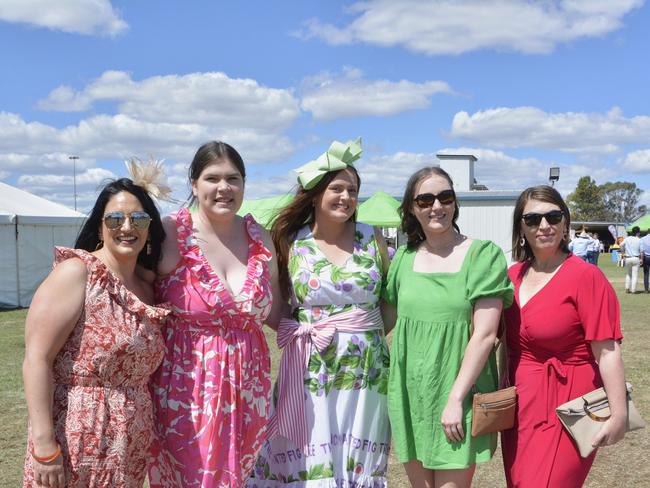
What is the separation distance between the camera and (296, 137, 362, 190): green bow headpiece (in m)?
3.21

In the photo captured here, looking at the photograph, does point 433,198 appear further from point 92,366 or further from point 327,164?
point 92,366

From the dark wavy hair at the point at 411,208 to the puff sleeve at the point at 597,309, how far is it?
2.12ft

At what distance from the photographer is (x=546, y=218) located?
9.06 feet

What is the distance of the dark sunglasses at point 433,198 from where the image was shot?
2.87 meters

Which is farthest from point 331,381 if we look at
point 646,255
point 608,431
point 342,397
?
point 646,255

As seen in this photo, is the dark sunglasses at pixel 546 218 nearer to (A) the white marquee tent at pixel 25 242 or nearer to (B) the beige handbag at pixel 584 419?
(B) the beige handbag at pixel 584 419

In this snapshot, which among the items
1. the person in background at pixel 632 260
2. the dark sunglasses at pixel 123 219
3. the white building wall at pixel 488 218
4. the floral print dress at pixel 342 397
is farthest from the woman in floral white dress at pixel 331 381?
the white building wall at pixel 488 218

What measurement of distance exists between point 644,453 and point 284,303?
339 centimetres

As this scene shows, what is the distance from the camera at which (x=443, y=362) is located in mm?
2764

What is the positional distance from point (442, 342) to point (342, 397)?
0.60 metres

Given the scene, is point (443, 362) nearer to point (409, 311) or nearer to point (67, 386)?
point (409, 311)

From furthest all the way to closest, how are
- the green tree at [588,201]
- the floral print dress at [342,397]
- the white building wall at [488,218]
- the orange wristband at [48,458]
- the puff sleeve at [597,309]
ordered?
the green tree at [588,201] → the white building wall at [488,218] → the floral print dress at [342,397] → the puff sleeve at [597,309] → the orange wristband at [48,458]

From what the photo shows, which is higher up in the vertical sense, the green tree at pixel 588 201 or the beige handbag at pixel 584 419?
the green tree at pixel 588 201

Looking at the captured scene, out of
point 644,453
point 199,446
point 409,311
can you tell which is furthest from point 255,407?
point 644,453
